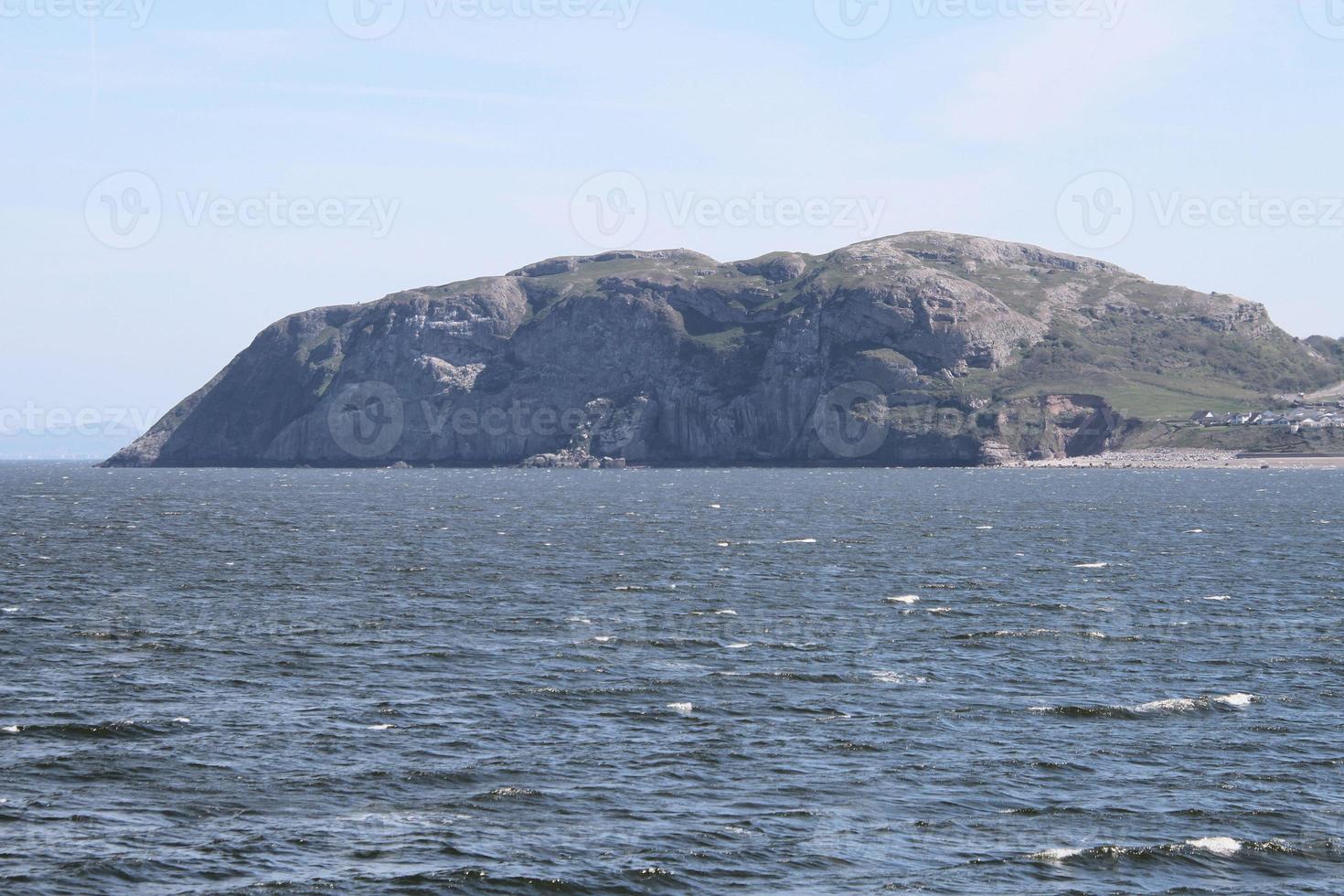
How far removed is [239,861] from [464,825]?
518 cm

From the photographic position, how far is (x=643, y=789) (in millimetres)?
33312

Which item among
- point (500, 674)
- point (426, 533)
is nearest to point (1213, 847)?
point (500, 674)

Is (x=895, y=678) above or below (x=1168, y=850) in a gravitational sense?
above

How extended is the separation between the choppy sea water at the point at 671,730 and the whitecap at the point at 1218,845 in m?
0.08

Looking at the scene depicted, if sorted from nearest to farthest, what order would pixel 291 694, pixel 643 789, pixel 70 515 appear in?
pixel 643 789 < pixel 291 694 < pixel 70 515

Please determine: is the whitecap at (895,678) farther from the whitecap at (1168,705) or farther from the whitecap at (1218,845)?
the whitecap at (1218,845)

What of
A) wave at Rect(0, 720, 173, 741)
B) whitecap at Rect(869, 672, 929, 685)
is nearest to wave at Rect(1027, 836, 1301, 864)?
whitecap at Rect(869, 672, 929, 685)

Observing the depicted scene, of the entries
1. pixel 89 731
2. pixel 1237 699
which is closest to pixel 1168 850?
pixel 1237 699

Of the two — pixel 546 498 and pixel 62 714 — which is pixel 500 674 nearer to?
pixel 62 714

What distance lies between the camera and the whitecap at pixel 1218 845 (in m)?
28.9

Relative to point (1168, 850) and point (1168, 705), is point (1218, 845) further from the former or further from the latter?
point (1168, 705)

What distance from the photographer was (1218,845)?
29312mm

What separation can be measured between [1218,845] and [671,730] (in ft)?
52.6

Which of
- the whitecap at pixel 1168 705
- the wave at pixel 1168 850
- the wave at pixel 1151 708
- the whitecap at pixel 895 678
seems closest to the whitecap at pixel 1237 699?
the wave at pixel 1151 708
